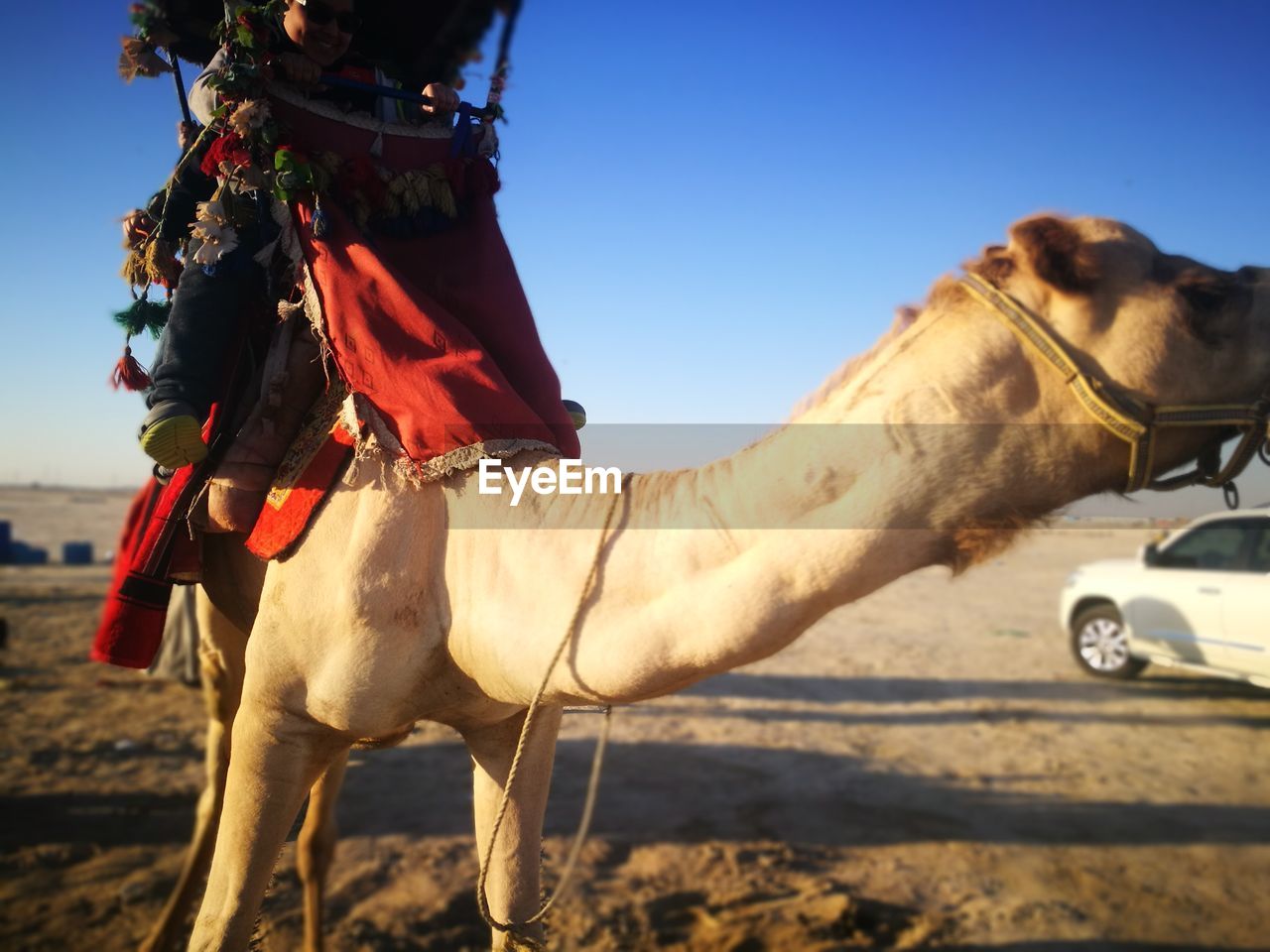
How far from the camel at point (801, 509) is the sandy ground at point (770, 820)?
3111 mm

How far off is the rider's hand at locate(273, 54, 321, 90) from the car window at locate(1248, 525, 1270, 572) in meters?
10.6

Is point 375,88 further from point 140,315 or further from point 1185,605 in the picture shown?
point 1185,605

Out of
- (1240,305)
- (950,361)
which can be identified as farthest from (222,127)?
(1240,305)

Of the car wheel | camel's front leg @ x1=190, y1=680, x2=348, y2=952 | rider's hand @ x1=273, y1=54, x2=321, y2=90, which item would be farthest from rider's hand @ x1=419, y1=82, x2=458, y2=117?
the car wheel

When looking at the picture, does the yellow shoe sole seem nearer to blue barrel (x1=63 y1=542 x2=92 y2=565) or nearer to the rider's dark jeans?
the rider's dark jeans

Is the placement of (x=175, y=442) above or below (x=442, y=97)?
below

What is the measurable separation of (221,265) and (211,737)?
123 inches

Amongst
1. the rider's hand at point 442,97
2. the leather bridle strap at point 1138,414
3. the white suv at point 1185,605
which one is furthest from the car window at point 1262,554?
the rider's hand at point 442,97

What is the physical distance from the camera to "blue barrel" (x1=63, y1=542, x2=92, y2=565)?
21.4 metres

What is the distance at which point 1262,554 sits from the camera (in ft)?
30.6

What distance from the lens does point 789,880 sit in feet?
16.7

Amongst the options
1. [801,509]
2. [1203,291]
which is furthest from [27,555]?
[1203,291]

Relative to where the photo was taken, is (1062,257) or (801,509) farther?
(801,509)

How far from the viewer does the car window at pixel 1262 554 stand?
9211 millimetres
